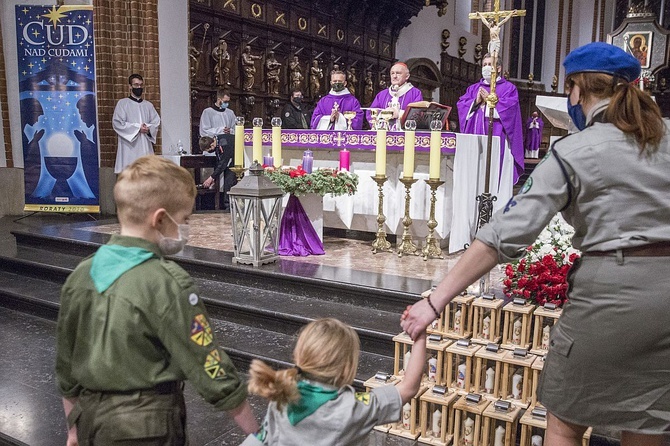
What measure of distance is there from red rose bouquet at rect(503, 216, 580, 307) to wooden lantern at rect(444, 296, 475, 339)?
25 centimetres

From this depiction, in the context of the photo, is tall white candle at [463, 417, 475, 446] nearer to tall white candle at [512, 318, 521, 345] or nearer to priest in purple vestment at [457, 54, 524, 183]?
tall white candle at [512, 318, 521, 345]

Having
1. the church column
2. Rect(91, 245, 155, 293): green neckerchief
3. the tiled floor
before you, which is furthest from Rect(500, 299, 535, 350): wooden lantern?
the church column

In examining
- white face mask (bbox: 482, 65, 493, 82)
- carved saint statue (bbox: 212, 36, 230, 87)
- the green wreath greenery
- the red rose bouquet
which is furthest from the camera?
carved saint statue (bbox: 212, 36, 230, 87)

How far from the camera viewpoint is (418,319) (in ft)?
5.49

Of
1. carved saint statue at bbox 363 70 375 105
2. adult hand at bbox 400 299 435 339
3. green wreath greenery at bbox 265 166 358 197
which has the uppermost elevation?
carved saint statue at bbox 363 70 375 105

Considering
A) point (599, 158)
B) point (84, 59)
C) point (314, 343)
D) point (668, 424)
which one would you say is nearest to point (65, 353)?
point (314, 343)

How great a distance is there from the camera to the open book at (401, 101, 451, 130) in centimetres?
591

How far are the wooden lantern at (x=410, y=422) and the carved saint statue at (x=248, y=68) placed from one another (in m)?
7.81

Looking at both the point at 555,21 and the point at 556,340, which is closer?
the point at 556,340

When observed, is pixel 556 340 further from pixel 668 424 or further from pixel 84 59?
pixel 84 59

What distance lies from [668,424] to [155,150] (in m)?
8.11

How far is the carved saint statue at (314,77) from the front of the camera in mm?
11250

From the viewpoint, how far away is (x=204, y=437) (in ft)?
9.79

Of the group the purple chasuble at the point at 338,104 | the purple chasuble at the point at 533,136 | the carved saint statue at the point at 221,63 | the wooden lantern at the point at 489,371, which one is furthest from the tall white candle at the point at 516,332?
the purple chasuble at the point at 533,136
